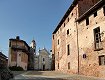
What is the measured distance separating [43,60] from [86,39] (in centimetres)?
5441

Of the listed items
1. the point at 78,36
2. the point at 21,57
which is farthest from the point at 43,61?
the point at 78,36

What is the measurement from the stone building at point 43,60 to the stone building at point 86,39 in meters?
43.5

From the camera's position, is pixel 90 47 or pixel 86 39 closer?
pixel 90 47

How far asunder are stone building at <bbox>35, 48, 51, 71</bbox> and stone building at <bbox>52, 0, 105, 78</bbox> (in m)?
43.5

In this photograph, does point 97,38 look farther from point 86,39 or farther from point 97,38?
point 86,39

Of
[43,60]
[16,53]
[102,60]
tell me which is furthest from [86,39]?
[43,60]

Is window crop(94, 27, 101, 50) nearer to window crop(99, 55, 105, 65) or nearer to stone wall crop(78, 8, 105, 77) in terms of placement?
stone wall crop(78, 8, 105, 77)

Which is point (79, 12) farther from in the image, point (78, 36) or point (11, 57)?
point (11, 57)

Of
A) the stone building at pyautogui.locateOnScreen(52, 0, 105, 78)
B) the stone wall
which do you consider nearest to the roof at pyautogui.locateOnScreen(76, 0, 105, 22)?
the stone building at pyautogui.locateOnScreen(52, 0, 105, 78)

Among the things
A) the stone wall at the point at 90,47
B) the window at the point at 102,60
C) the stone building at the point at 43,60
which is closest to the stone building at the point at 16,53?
the stone building at the point at 43,60

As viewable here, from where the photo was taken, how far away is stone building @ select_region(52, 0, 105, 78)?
21.5 metres

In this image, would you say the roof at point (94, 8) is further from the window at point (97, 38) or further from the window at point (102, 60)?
the window at point (102, 60)

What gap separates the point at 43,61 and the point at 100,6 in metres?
57.4

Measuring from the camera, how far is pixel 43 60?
255 ft
